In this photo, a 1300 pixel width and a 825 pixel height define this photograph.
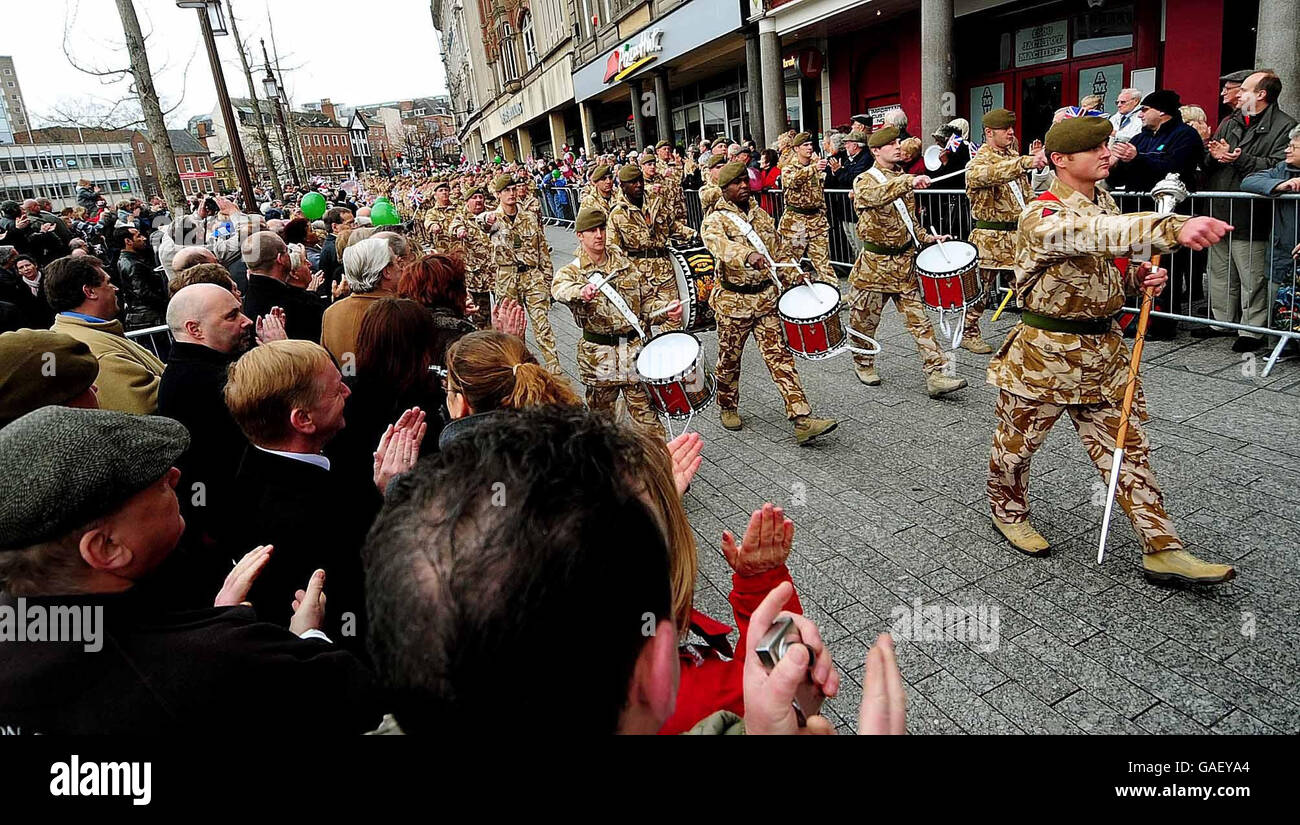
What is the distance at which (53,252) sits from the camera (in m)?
10.3

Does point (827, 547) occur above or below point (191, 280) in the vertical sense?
below

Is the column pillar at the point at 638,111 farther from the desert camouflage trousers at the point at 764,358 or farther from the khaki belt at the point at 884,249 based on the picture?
the desert camouflage trousers at the point at 764,358

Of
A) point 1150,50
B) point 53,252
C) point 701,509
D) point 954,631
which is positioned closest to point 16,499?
point 954,631

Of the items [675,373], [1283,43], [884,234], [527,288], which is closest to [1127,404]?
[675,373]

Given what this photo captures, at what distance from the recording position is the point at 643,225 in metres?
7.31

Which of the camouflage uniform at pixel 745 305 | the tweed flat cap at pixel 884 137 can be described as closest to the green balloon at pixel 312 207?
the camouflage uniform at pixel 745 305

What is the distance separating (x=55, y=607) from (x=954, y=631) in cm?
315

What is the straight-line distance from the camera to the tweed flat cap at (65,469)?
4.56 ft

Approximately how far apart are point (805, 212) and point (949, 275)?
3337 millimetres

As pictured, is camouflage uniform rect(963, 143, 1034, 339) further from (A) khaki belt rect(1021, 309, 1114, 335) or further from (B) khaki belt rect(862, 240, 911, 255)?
(A) khaki belt rect(1021, 309, 1114, 335)

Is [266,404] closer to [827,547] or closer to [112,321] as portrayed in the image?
[112,321]

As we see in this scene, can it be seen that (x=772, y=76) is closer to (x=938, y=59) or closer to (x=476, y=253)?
(x=938, y=59)

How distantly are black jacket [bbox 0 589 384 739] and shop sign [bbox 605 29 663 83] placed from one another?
21760mm
